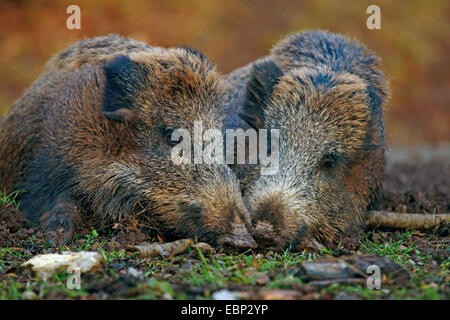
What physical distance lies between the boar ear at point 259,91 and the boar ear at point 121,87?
52.7 inches

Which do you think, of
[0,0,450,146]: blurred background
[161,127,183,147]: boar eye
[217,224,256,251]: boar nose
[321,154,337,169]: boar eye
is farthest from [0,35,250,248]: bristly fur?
[0,0,450,146]: blurred background

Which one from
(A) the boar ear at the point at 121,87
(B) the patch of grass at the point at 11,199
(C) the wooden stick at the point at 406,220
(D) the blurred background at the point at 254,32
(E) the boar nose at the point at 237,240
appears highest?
(D) the blurred background at the point at 254,32

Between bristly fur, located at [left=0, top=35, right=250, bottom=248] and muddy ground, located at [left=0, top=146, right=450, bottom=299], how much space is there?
0.93 ft

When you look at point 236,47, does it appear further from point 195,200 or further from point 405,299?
point 405,299

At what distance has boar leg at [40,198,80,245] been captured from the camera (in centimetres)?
576

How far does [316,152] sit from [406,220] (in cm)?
145

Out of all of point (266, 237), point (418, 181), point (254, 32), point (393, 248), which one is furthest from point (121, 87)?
point (254, 32)

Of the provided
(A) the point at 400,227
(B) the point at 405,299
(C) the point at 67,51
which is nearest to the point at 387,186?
(A) the point at 400,227

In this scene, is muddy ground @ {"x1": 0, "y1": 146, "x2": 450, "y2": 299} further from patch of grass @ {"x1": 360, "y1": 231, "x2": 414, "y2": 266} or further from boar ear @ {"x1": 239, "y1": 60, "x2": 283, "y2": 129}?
boar ear @ {"x1": 239, "y1": 60, "x2": 283, "y2": 129}

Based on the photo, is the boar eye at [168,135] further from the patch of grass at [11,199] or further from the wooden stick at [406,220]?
the wooden stick at [406,220]

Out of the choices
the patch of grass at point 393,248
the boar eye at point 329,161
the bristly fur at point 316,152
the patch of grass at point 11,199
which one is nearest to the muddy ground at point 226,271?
the patch of grass at point 393,248

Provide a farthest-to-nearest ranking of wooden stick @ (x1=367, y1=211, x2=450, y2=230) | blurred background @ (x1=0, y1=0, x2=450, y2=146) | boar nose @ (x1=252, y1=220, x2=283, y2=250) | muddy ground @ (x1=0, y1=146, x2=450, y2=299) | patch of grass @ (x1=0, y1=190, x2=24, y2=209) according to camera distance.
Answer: blurred background @ (x1=0, y1=0, x2=450, y2=146) < wooden stick @ (x1=367, y1=211, x2=450, y2=230) < patch of grass @ (x1=0, y1=190, x2=24, y2=209) < boar nose @ (x1=252, y1=220, x2=283, y2=250) < muddy ground @ (x1=0, y1=146, x2=450, y2=299)

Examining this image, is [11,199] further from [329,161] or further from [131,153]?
[329,161]

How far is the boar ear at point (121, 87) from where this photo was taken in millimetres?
6387
